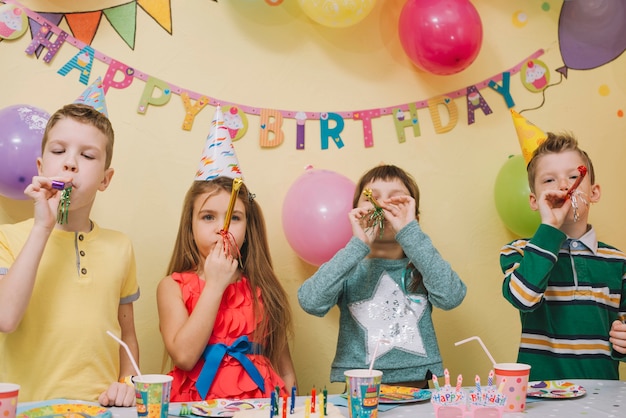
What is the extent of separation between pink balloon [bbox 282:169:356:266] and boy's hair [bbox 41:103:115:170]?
1.76 ft

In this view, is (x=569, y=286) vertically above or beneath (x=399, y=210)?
beneath

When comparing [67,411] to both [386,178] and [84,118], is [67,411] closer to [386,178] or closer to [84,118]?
[84,118]

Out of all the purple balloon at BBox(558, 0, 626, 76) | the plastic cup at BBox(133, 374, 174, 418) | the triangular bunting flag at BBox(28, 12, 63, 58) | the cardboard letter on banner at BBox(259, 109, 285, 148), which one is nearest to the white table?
the plastic cup at BBox(133, 374, 174, 418)

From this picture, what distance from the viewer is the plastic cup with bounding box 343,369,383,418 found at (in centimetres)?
109

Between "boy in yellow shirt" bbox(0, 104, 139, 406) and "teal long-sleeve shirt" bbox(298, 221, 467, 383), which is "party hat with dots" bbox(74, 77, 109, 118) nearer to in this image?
"boy in yellow shirt" bbox(0, 104, 139, 406)

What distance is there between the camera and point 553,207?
5.66 feet

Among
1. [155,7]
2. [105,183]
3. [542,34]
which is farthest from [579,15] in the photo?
[105,183]

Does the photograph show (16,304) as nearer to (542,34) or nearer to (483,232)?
(483,232)

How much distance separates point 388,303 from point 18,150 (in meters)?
0.99

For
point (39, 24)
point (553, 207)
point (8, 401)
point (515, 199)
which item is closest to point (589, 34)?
point (515, 199)

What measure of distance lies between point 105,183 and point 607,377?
1.32 meters

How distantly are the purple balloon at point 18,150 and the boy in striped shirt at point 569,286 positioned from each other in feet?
3.91

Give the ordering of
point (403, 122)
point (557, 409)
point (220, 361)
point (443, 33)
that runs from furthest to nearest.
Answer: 1. point (403, 122)
2. point (443, 33)
3. point (220, 361)
4. point (557, 409)

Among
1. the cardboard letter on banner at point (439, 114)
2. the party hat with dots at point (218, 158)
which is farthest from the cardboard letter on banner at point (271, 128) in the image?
the cardboard letter on banner at point (439, 114)
